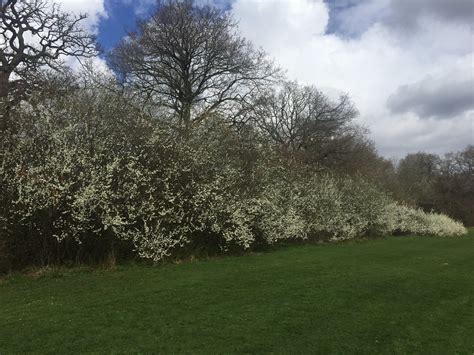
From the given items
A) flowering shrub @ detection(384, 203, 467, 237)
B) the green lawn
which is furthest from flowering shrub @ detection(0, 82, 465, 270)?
flowering shrub @ detection(384, 203, 467, 237)

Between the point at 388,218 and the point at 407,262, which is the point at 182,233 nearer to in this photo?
the point at 407,262

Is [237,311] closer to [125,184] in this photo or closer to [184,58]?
[125,184]

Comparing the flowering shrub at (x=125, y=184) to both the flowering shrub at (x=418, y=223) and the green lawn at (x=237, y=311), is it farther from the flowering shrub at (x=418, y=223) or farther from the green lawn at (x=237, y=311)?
the flowering shrub at (x=418, y=223)

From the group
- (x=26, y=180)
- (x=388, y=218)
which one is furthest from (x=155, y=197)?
(x=388, y=218)

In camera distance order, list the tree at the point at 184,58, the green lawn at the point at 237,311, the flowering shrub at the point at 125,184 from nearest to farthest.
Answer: the green lawn at the point at 237,311 < the flowering shrub at the point at 125,184 < the tree at the point at 184,58

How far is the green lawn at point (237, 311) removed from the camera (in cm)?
629

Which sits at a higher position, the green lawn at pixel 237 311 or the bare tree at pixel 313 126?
the bare tree at pixel 313 126

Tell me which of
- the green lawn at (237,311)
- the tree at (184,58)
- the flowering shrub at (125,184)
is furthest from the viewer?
the tree at (184,58)

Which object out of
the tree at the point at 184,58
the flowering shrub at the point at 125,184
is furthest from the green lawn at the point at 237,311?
the tree at the point at 184,58

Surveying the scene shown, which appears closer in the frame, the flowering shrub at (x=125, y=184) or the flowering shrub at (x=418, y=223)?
the flowering shrub at (x=125, y=184)

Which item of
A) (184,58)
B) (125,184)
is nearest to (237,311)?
(125,184)

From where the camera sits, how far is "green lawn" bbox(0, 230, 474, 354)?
20.6 feet

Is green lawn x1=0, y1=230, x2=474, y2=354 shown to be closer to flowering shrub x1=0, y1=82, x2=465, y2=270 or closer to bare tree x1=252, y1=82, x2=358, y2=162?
flowering shrub x1=0, y1=82, x2=465, y2=270

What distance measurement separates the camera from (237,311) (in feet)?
26.2
